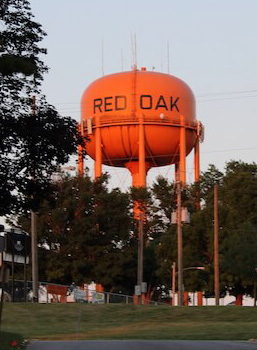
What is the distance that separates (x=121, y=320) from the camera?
1658 inches

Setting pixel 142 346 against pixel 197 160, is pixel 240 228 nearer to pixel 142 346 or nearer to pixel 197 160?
pixel 197 160

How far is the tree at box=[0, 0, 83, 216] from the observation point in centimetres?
2542

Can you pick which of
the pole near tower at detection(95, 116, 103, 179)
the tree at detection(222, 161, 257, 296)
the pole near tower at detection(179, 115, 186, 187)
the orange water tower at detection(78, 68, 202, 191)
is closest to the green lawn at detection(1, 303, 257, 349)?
the tree at detection(222, 161, 257, 296)

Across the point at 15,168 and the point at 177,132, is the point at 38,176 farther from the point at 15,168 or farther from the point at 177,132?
the point at 177,132

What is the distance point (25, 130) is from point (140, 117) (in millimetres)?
48291

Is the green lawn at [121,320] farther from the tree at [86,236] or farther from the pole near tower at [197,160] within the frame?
the pole near tower at [197,160]

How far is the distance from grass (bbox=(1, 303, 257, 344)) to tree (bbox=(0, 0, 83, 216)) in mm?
8575

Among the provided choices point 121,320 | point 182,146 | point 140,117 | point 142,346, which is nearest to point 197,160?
point 182,146

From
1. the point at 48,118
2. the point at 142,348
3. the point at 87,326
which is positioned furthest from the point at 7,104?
the point at 87,326

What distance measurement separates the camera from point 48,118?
26.2m

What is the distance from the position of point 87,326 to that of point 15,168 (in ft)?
49.6

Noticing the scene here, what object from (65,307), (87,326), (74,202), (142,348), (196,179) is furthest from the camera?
(196,179)

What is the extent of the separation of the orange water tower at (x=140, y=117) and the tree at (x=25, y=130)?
153ft

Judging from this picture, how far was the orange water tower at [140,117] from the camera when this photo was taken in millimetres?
73750
